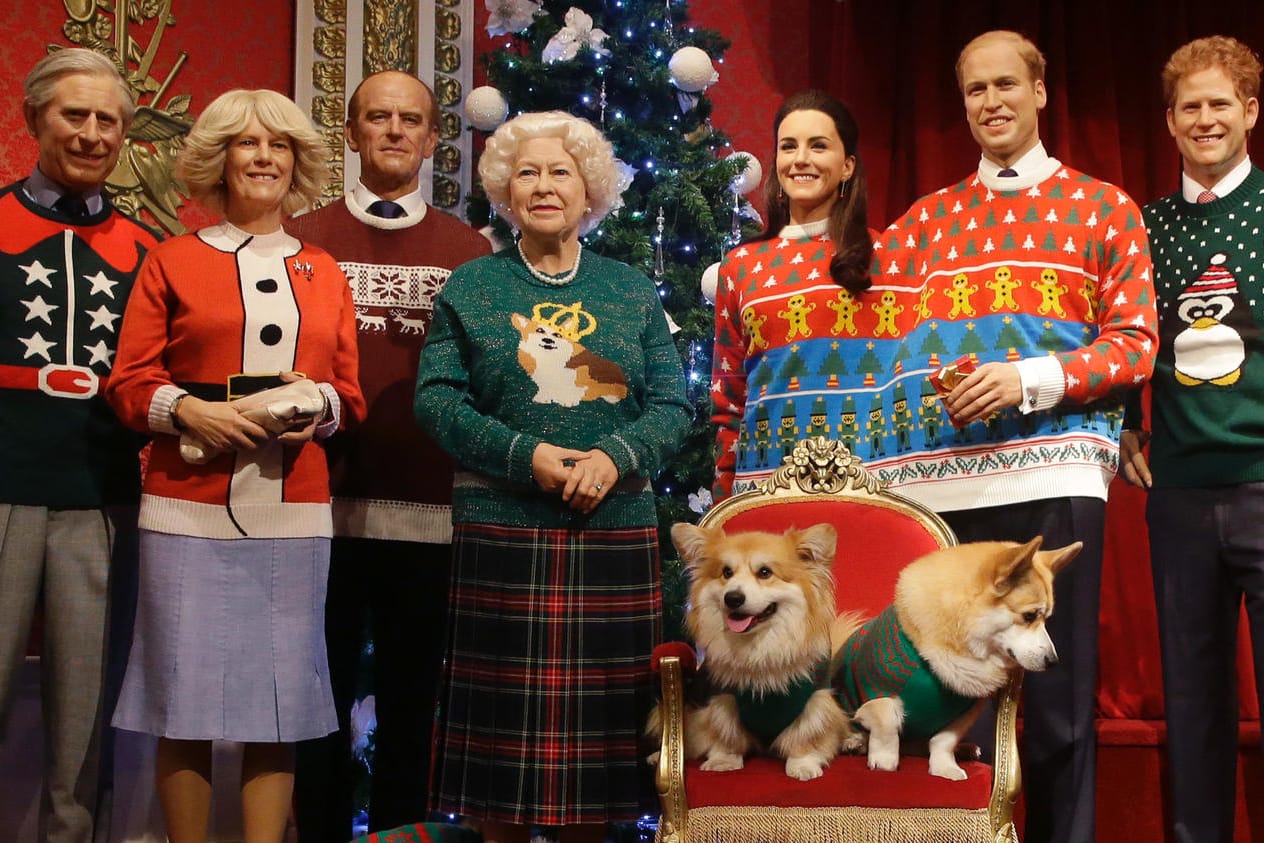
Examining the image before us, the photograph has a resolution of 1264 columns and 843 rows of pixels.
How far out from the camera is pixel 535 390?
2.48m

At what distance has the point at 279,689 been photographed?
2498 mm

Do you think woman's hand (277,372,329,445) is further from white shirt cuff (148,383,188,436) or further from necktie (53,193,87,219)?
necktie (53,193,87,219)

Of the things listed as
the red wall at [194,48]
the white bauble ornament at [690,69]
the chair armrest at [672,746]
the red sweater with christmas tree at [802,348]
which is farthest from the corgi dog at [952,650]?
the red wall at [194,48]

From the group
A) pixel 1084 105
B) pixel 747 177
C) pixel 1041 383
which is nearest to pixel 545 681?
pixel 1041 383

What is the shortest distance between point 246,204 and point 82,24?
81.0 inches

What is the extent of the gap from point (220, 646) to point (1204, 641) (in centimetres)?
214

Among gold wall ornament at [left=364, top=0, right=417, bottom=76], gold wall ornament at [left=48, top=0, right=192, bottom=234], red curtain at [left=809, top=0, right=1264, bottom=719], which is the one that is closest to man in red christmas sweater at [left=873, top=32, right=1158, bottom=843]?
red curtain at [left=809, top=0, right=1264, bottom=719]

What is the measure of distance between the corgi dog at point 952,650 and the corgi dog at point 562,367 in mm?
715

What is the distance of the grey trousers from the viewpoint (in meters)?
2.61

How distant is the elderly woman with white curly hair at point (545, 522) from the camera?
2387 millimetres

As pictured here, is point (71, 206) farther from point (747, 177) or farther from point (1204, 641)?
point (1204, 641)

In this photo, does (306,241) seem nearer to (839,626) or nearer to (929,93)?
(839,626)

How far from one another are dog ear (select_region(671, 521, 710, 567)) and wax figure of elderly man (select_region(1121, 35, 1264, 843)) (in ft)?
4.15

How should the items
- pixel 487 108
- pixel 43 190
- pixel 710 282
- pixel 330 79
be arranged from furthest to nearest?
pixel 330 79 < pixel 487 108 < pixel 710 282 < pixel 43 190
